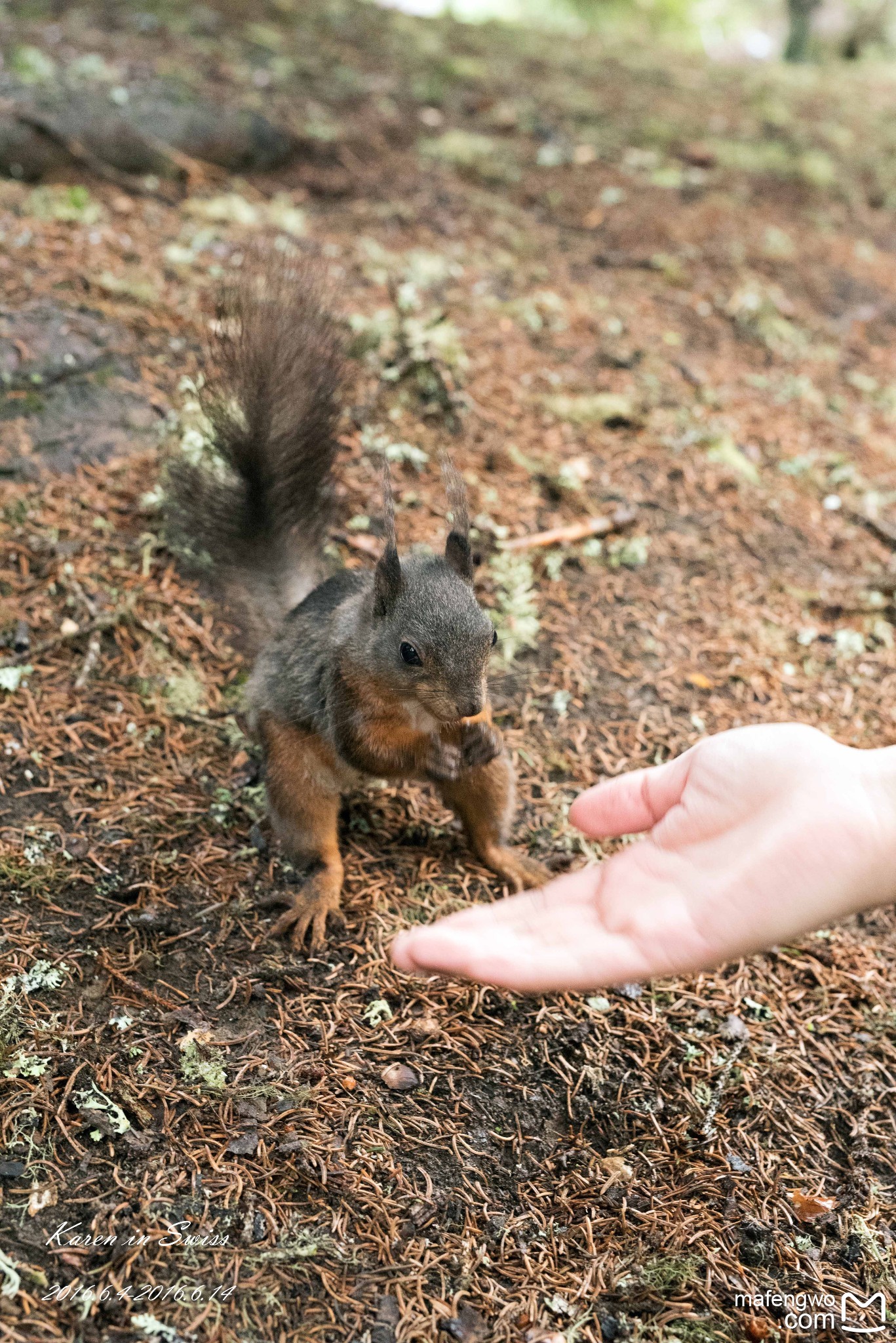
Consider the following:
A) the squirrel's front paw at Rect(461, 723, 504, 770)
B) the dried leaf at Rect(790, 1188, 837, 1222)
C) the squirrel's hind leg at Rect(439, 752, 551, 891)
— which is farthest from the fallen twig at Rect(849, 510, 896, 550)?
→ the dried leaf at Rect(790, 1188, 837, 1222)

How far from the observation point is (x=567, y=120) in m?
7.26

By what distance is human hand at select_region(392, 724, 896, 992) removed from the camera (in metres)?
1.64

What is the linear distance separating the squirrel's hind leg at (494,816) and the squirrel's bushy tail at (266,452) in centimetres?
86

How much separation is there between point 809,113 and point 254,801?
846 cm

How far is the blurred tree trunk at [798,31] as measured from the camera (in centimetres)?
1052

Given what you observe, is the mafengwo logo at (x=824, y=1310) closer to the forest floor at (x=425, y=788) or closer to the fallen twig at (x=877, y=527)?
the forest floor at (x=425, y=788)

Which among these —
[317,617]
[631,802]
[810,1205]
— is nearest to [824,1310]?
[810,1205]

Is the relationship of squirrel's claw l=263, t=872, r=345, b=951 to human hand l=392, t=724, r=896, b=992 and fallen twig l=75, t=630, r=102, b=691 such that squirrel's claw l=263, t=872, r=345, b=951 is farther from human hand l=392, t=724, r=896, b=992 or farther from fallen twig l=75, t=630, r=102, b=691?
fallen twig l=75, t=630, r=102, b=691

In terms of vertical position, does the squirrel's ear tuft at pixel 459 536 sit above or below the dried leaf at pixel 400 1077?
above

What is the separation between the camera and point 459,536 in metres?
2.46

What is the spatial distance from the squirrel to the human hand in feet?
1.96

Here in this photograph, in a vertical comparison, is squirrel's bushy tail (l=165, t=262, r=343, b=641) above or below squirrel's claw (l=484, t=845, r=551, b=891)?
above

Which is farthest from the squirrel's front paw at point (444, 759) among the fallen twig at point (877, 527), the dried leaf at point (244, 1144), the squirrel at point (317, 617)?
the fallen twig at point (877, 527)

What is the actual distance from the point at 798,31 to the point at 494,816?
38.2 feet
